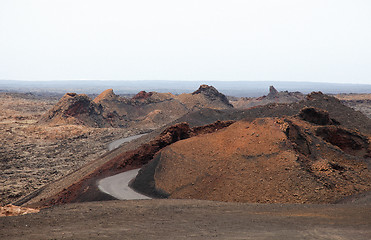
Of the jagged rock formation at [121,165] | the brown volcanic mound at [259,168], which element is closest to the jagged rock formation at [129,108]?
the jagged rock formation at [121,165]

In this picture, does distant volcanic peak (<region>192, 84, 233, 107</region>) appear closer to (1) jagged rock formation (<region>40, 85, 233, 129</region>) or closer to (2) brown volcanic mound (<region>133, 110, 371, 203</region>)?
(1) jagged rock formation (<region>40, 85, 233, 129</region>)

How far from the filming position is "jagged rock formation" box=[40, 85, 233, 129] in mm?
60844

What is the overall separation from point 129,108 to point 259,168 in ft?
190

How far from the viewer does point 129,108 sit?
74.3 metres

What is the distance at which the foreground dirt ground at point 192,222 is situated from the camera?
10.2m

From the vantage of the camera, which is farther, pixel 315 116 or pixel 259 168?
pixel 315 116

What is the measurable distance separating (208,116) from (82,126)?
22.4m

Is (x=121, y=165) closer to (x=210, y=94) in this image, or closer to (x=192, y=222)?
(x=192, y=222)

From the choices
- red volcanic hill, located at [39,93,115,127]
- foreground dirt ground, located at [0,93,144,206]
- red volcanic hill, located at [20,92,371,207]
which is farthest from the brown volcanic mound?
red volcanic hill, located at [39,93,115,127]

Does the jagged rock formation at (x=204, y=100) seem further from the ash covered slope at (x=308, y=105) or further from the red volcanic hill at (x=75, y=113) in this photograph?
the ash covered slope at (x=308, y=105)

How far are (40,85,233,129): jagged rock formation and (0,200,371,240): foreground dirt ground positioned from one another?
1874 inches

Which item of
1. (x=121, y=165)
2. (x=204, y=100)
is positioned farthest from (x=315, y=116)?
(x=204, y=100)

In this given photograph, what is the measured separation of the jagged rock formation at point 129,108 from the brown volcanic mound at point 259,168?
41222 millimetres

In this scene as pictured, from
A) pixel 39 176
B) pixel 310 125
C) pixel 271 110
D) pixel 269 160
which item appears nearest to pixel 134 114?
pixel 271 110
